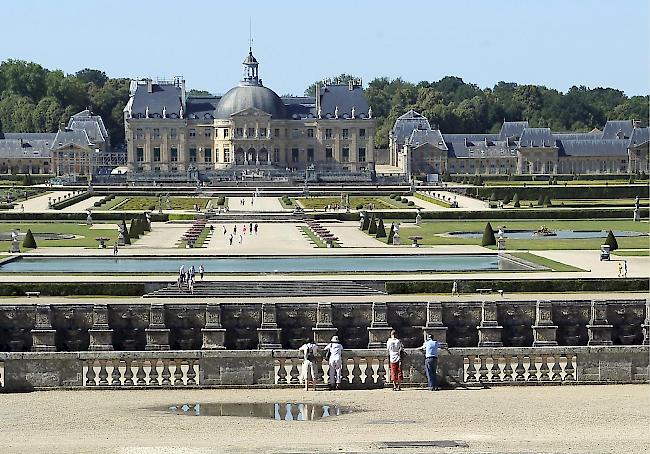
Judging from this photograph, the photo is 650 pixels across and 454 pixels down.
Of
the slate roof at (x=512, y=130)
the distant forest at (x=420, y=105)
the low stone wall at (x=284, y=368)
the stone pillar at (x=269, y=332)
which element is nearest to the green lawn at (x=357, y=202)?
the slate roof at (x=512, y=130)

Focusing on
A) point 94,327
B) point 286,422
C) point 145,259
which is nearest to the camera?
point 286,422

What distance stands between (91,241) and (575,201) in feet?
103

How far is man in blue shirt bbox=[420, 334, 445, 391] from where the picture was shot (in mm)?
22094

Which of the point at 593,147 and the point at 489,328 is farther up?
the point at 593,147

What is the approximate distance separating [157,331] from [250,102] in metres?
93.7

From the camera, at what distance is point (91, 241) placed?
166 ft

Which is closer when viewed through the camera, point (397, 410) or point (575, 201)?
point (397, 410)

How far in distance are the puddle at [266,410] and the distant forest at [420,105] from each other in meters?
113

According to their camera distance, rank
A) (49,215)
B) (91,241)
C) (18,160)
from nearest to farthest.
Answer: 1. (91,241)
2. (49,215)
3. (18,160)

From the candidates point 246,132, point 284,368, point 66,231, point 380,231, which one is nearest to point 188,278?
point 284,368

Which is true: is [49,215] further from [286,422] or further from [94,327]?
[286,422]

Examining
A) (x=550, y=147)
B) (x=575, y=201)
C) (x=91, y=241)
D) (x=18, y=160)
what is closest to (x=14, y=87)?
(x=18, y=160)

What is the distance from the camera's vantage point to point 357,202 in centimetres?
7681

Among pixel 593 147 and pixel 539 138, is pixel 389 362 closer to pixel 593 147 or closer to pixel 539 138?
pixel 539 138
